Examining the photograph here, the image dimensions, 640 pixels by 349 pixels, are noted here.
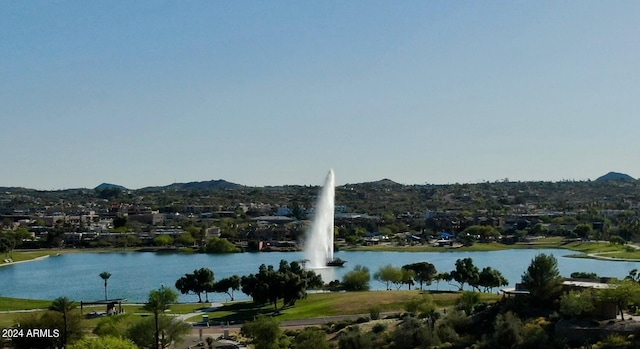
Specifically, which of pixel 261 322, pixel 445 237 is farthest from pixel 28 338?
pixel 445 237

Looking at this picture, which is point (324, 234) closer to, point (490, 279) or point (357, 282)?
point (357, 282)

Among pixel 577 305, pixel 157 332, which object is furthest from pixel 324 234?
pixel 577 305

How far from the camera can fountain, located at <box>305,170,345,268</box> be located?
303 ft

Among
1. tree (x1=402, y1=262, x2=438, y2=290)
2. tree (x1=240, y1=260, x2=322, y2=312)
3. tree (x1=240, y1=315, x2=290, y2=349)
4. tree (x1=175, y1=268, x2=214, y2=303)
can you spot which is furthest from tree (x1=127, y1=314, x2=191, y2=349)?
tree (x1=402, y1=262, x2=438, y2=290)

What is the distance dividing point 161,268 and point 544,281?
65.1 metres

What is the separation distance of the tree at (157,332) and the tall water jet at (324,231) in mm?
55361

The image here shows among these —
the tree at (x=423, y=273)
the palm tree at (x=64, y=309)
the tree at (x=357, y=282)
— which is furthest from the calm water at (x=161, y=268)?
the palm tree at (x=64, y=309)

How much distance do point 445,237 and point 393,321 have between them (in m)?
104

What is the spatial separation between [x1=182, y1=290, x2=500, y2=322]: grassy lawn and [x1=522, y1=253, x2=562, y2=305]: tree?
847 centimetres

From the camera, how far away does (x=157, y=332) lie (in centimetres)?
3347

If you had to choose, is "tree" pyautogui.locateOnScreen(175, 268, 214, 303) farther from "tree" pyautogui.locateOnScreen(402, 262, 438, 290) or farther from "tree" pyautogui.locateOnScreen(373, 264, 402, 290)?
"tree" pyautogui.locateOnScreen(402, 262, 438, 290)

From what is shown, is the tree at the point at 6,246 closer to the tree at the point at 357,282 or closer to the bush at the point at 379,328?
the tree at the point at 357,282

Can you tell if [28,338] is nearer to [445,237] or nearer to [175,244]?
[175,244]

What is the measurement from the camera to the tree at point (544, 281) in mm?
33719
